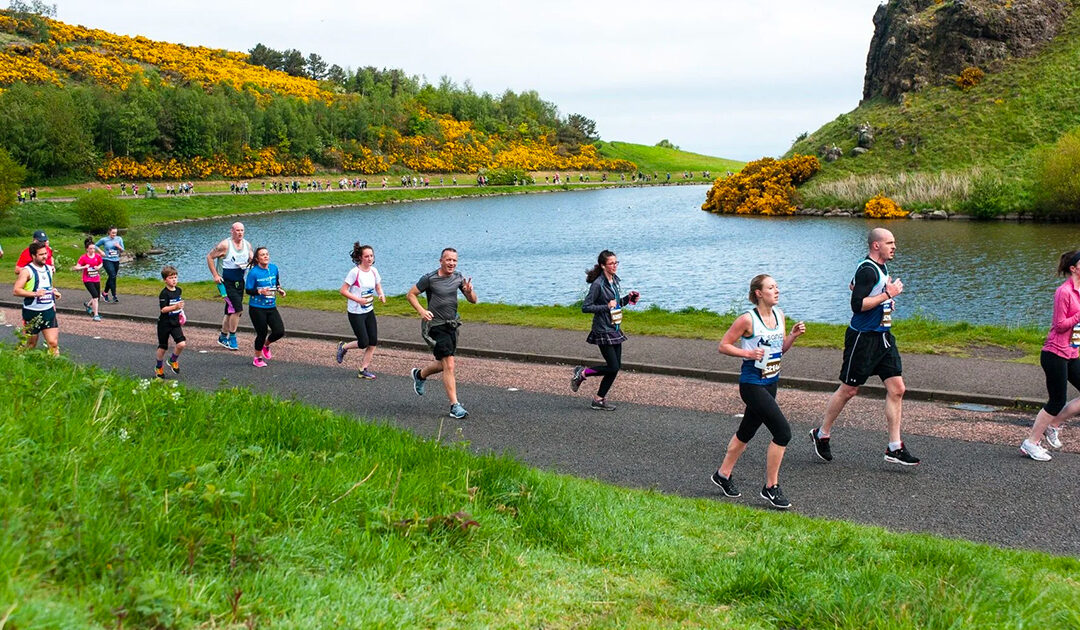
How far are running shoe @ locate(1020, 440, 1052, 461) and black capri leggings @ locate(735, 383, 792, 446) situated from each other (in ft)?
9.91

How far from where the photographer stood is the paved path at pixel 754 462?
7910 millimetres

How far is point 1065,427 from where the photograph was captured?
35.8 ft

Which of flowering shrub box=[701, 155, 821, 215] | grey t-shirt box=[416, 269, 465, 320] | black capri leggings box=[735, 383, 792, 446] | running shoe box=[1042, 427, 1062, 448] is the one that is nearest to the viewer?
black capri leggings box=[735, 383, 792, 446]

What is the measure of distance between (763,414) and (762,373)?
38 cm

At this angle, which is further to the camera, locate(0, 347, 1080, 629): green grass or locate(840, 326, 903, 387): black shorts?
locate(840, 326, 903, 387): black shorts

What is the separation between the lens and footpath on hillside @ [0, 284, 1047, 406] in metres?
12.9

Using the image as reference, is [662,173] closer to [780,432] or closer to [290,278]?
[290,278]

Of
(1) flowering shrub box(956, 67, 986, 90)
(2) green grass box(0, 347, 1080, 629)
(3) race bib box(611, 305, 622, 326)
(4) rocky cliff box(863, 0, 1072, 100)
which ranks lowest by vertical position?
(2) green grass box(0, 347, 1080, 629)

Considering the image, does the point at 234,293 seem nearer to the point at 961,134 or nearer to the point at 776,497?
the point at 776,497

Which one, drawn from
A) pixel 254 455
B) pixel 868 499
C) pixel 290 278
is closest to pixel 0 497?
pixel 254 455

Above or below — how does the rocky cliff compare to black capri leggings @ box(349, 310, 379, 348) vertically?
above

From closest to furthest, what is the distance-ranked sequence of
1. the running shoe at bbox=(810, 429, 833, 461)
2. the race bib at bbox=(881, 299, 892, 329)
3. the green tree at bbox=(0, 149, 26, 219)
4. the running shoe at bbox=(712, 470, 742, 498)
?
the running shoe at bbox=(712, 470, 742, 498), the race bib at bbox=(881, 299, 892, 329), the running shoe at bbox=(810, 429, 833, 461), the green tree at bbox=(0, 149, 26, 219)

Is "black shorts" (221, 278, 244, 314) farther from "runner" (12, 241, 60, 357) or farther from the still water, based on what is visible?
the still water

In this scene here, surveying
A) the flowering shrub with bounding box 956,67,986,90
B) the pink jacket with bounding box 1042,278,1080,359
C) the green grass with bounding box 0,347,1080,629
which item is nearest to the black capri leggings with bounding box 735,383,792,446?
the green grass with bounding box 0,347,1080,629
